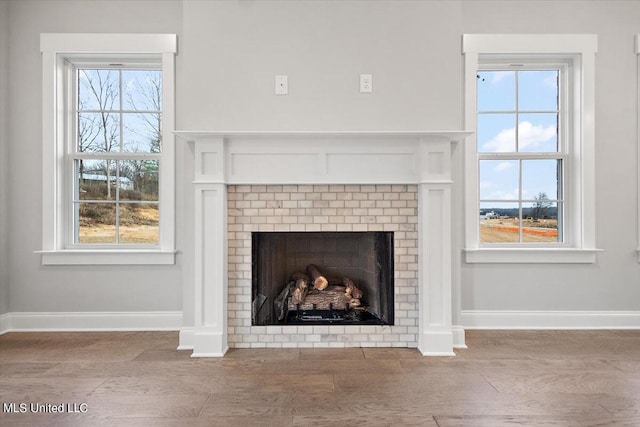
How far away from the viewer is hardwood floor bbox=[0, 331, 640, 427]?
1.76 metres

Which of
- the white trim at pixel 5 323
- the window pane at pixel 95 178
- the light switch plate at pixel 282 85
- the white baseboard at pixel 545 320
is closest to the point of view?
the light switch plate at pixel 282 85

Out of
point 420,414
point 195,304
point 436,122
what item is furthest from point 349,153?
point 420,414

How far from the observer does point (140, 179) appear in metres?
3.33

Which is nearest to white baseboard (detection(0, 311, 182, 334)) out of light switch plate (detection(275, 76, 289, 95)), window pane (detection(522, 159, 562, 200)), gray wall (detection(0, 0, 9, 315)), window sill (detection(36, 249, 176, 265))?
gray wall (detection(0, 0, 9, 315))

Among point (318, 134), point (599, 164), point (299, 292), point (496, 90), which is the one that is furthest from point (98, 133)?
point (599, 164)

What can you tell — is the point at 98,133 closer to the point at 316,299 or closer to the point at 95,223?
the point at 95,223

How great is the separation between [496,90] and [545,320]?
1.86 m

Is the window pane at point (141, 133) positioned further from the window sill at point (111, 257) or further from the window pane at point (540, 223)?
the window pane at point (540, 223)

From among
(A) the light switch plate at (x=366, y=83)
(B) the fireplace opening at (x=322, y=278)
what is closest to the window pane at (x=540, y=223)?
(B) the fireplace opening at (x=322, y=278)

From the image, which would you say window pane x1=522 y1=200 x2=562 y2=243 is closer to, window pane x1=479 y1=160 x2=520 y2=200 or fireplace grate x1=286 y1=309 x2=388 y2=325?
window pane x1=479 y1=160 x2=520 y2=200

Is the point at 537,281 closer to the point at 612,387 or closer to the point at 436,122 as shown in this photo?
the point at 612,387

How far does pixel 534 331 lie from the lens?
123 inches

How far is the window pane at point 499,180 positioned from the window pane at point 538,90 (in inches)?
19.5

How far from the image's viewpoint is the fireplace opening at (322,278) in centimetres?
275
